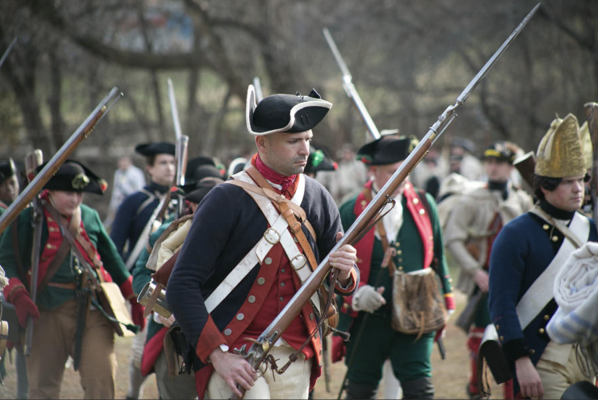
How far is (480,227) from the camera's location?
700 cm

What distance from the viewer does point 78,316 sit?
17.3ft

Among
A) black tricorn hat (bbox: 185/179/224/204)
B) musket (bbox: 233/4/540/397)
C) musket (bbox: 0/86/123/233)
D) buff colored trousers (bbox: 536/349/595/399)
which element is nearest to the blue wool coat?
black tricorn hat (bbox: 185/179/224/204)

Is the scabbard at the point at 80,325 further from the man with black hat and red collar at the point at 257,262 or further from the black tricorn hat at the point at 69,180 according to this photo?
the man with black hat and red collar at the point at 257,262

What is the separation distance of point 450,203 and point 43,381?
13.6 ft

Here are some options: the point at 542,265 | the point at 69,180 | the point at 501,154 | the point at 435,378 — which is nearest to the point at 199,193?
the point at 69,180

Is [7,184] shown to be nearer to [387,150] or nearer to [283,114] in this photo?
[387,150]

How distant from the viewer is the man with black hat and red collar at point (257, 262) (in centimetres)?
327

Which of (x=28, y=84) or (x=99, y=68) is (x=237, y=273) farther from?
(x=99, y=68)

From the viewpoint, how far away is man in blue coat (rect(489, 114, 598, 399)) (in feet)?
13.9

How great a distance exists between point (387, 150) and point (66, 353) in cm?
274

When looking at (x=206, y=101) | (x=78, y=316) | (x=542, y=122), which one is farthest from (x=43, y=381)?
(x=206, y=101)

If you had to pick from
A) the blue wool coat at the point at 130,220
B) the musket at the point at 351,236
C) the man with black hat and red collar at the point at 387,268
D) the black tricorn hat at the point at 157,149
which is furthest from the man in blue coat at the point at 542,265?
the black tricorn hat at the point at 157,149

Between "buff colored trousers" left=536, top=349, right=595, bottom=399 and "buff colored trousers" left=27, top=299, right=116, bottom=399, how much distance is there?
295 cm

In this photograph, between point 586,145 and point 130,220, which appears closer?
point 586,145
